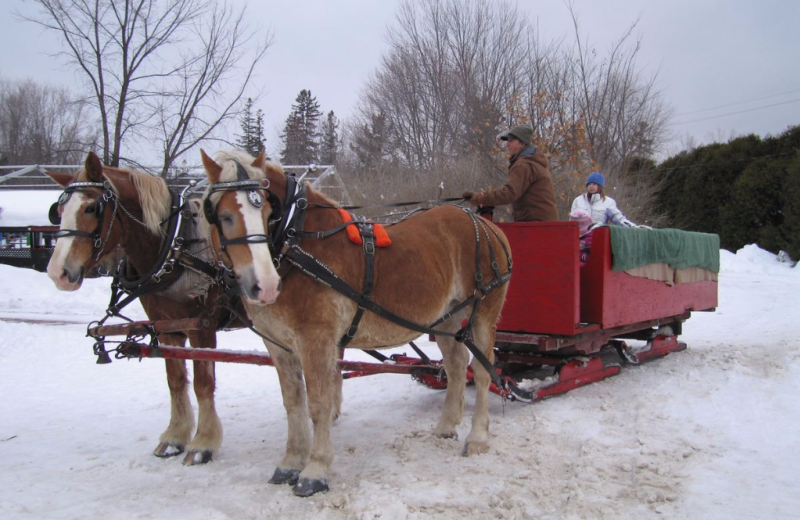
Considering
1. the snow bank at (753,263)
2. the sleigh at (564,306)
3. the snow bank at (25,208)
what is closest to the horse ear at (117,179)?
the sleigh at (564,306)

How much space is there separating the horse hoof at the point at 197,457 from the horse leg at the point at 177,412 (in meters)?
0.24

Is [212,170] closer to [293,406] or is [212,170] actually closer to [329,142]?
[293,406]

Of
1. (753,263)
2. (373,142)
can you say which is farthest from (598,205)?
(373,142)

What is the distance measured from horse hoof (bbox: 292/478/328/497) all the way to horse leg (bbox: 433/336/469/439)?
1334mm

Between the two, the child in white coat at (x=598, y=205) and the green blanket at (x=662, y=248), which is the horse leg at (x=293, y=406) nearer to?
the green blanket at (x=662, y=248)

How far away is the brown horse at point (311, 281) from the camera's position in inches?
121

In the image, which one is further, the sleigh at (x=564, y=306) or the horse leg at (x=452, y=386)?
the sleigh at (x=564, y=306)

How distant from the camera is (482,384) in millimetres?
4367

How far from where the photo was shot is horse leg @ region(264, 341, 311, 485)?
3.61 meters

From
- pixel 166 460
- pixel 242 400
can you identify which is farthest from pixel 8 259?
pixel 166 460

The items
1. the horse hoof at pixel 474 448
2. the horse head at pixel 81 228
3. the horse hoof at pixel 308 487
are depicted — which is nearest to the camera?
the horse hoof at pixel 308 487

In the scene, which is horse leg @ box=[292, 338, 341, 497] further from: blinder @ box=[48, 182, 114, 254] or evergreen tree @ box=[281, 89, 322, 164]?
evergreen tree @ box=[281, 89, 322, 164]

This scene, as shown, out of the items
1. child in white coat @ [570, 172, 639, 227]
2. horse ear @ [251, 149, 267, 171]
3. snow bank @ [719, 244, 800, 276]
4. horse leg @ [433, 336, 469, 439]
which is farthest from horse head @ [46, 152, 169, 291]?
snow bank @ [719, 244, 800, 276]

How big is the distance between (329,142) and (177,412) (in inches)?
914
